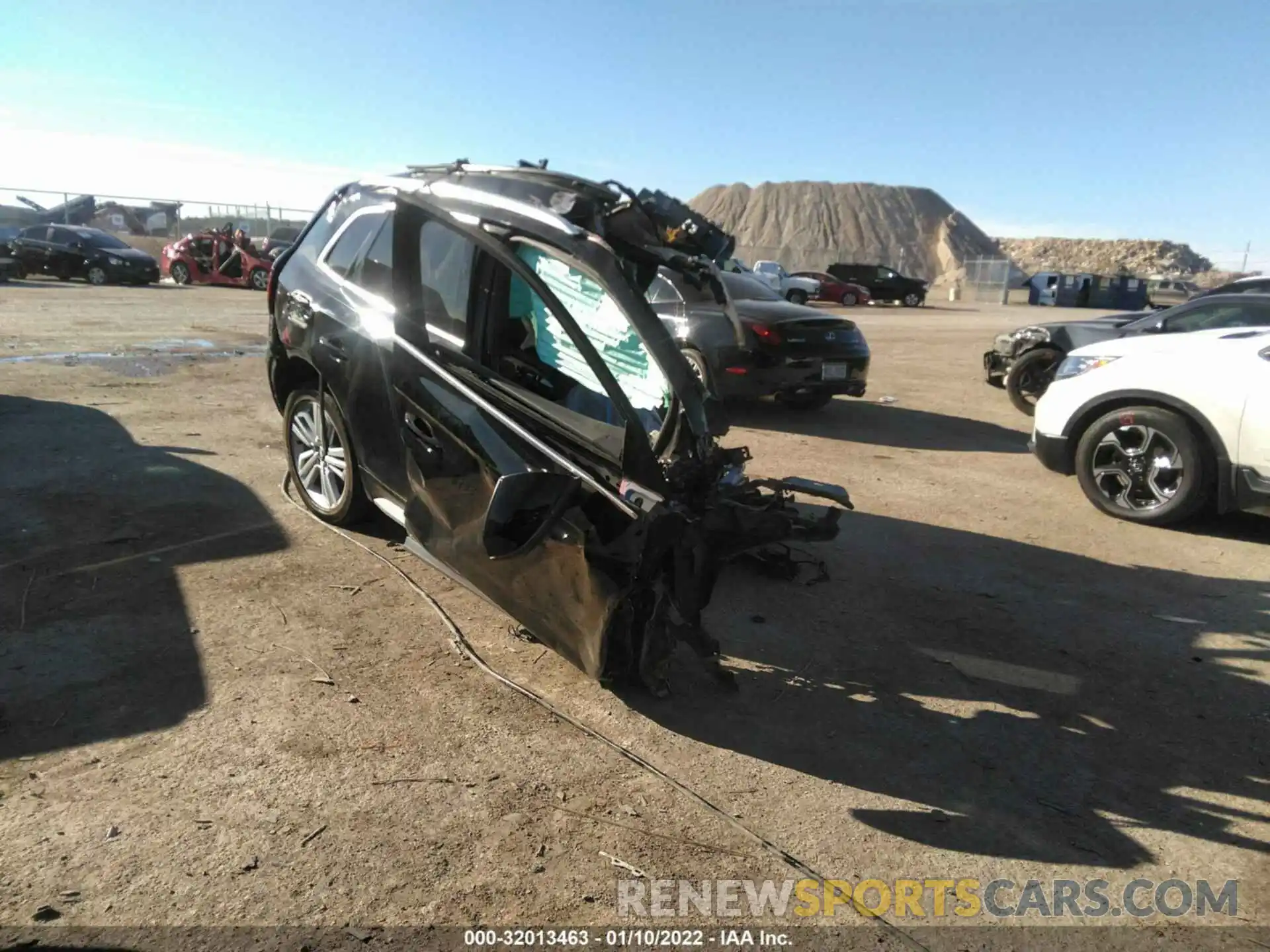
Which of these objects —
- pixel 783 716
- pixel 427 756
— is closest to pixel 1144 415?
pixel 783 716

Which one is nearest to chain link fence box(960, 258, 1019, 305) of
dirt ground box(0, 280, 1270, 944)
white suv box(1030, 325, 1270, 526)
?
white suv box(1030, 325, 1270, 526)

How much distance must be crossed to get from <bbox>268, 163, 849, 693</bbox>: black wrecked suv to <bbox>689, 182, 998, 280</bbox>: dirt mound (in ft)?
297

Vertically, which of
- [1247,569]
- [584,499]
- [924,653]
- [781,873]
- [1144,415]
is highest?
[1144,415]

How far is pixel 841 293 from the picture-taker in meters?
37.6

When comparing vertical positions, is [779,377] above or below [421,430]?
above

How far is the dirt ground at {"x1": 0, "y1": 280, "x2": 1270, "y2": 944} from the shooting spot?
2648 millimetres

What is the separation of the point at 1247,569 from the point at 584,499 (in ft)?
14.9

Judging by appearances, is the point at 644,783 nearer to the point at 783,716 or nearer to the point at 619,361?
the point at 783,716

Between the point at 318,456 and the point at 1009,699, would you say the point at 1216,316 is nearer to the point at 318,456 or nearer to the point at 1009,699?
the point at 1009,699

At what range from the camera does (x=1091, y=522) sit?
635 cm

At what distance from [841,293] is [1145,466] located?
3257 centimetres

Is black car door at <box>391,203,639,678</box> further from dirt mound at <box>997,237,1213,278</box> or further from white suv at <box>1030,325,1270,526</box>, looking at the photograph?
dirt mound at <box>997,237,1213,278</box>

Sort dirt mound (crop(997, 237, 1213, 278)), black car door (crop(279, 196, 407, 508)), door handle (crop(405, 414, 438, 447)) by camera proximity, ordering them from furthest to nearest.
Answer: dirt mound (crop(997, 237, 1213, 278))
black car door (crop(279, 196, 407, 508))
door handle (crop(405, 414, 438, 447))

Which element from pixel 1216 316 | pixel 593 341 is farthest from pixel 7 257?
pixel 1216 316
